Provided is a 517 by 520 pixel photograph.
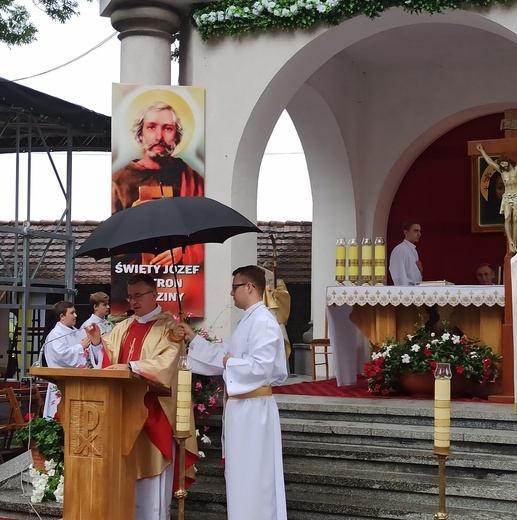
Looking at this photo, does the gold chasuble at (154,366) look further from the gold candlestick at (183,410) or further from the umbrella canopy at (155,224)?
the gold candlestick at (183,410)

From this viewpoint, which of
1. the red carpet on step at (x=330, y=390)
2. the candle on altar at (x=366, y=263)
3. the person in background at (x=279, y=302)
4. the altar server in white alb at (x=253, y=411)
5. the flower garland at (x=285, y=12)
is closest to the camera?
the altar server in white alb at (x=253, y=411)

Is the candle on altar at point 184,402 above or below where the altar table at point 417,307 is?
below

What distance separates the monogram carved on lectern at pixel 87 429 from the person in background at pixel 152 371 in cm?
43

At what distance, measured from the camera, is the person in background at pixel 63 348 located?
31.2 feet

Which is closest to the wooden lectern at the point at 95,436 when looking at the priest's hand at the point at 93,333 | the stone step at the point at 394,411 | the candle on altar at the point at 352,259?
the priest's hand at the point at 93,333

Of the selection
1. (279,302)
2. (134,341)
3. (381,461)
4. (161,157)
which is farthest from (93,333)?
(279,302)

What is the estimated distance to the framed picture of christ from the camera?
14.1 meters

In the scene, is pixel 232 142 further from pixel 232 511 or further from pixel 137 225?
pixel 232 511

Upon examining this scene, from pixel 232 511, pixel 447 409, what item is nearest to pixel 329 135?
pixel 232 511

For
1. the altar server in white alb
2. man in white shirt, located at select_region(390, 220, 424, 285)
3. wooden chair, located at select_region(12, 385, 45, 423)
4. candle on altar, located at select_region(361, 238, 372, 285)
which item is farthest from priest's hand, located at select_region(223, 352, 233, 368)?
man in white shirt, located at select_region(390, 220, 424, 285)

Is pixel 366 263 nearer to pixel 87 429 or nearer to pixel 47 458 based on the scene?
pixel 47 458

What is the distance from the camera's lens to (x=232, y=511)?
7.23 metres

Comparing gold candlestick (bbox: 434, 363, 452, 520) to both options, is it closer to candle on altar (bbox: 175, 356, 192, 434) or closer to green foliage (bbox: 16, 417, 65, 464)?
candle on altar (bbox: 175, 356, 192, 434)

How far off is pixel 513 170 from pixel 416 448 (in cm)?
305
